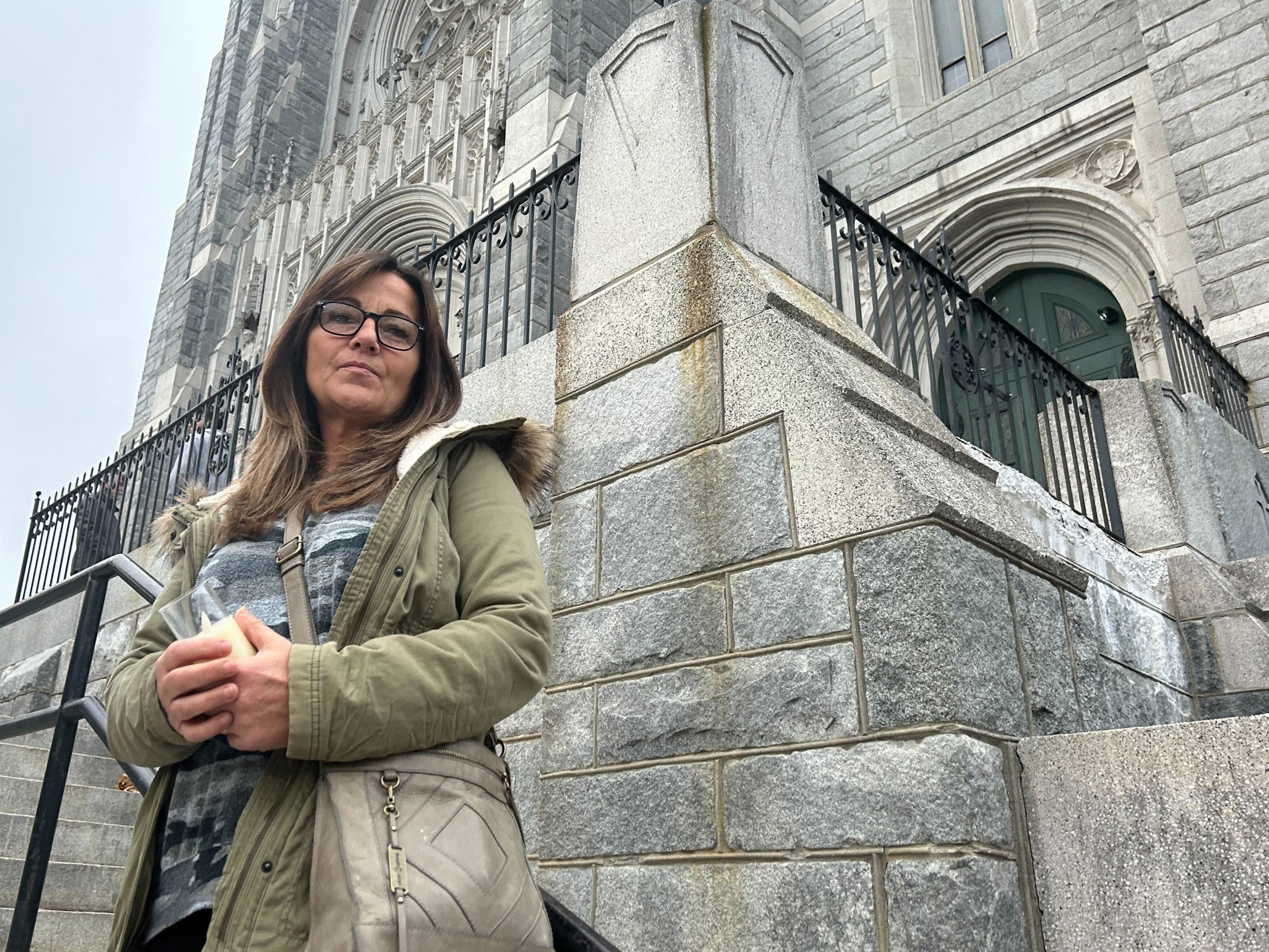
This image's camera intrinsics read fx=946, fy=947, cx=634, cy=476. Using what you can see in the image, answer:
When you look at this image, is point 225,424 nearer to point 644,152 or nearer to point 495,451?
point 644,152

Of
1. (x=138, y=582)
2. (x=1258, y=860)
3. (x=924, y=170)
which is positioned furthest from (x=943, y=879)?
(x=924, y=170)

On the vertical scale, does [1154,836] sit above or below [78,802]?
below

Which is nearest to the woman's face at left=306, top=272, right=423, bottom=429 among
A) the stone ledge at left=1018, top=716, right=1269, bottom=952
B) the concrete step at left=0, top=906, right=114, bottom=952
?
the stone ledge at left=1018, top=716, right=1269, bottom=952

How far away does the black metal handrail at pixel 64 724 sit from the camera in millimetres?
2377

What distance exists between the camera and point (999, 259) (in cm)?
1084

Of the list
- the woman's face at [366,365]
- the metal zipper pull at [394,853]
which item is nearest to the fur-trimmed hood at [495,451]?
the woman's face at [366,365]

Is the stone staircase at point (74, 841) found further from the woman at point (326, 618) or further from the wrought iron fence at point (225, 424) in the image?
the woman at point (326, 618)

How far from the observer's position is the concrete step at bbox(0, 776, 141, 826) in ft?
18.4

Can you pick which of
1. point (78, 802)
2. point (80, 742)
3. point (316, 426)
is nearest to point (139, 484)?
point (80, 742)

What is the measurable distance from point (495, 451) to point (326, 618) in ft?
1.50

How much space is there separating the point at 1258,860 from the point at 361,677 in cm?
184

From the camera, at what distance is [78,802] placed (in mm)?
5633

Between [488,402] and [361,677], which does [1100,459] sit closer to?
[488,402]

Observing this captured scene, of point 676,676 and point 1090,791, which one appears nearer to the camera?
point 1090,791
